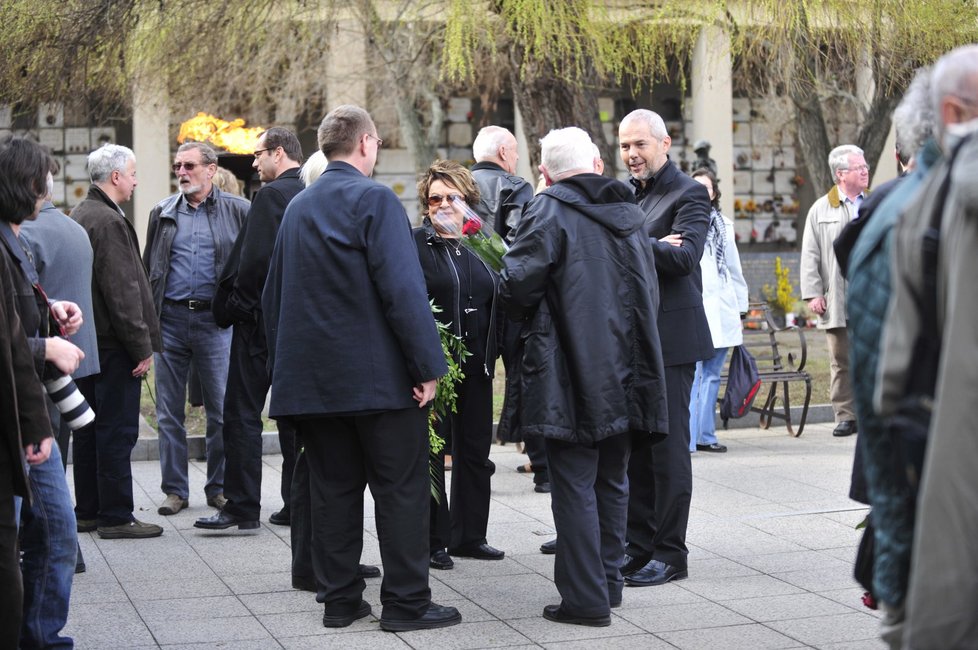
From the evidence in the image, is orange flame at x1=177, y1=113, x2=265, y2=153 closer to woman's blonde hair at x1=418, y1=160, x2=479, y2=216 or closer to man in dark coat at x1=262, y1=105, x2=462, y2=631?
woman's blonde hair at x1=418, y1=160, x2=479, y2=216

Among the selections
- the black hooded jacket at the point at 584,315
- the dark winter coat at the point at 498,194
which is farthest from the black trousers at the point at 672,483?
the dark winter coat at the point at 498,194

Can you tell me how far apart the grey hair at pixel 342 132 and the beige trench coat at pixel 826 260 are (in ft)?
19.1

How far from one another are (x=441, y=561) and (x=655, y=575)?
3.39 ft

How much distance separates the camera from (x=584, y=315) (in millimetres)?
5445

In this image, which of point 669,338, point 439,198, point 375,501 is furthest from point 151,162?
point 375,501

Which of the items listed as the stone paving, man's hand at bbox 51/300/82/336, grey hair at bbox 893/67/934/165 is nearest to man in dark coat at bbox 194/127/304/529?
the stone paving

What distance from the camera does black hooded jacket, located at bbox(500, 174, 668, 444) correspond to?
5438mm

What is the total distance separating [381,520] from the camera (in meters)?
5.46

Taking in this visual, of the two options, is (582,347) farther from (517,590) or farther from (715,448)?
(715,448)

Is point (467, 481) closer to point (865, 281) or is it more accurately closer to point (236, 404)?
point (236, 404)

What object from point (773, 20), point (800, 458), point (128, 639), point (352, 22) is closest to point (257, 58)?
point (352, 22)

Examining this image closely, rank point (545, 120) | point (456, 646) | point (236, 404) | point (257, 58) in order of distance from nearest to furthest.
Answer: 1. point (456, 646)
2. point (236, 404)
3. point (545, 120)
4. point (257, 58)

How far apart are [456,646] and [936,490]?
2.73 meters

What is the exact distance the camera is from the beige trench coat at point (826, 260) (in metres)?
10.7
